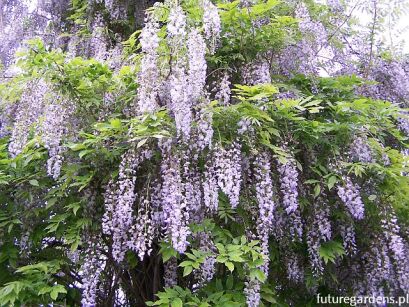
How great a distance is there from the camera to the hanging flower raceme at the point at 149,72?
3.63 metres

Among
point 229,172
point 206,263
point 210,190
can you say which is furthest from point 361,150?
point 206,263

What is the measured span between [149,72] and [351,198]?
6.23ft

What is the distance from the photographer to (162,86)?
12.5ft

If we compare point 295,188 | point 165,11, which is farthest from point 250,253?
point 165,11

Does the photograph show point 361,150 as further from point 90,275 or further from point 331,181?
point 90,275

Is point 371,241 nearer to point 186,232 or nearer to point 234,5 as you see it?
point 186,232

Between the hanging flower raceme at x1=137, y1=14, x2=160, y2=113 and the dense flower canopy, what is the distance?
16 mm

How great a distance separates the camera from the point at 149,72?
375 cm

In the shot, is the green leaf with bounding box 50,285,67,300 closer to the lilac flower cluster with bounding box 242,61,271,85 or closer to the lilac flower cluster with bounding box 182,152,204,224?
the lilac flower cluster with bounding box 182,152,204,224

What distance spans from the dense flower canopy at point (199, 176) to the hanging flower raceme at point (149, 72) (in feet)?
0.05

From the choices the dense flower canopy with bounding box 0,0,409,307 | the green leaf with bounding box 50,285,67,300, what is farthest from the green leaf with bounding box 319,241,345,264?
the green leaf with bounding box 50,285,67,300

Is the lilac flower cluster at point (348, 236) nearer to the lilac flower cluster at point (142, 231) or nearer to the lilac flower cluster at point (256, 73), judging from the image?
the lilac flower cluster at point (256, 73)

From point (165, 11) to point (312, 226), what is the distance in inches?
85.6

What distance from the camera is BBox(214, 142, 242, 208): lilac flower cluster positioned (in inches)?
139
